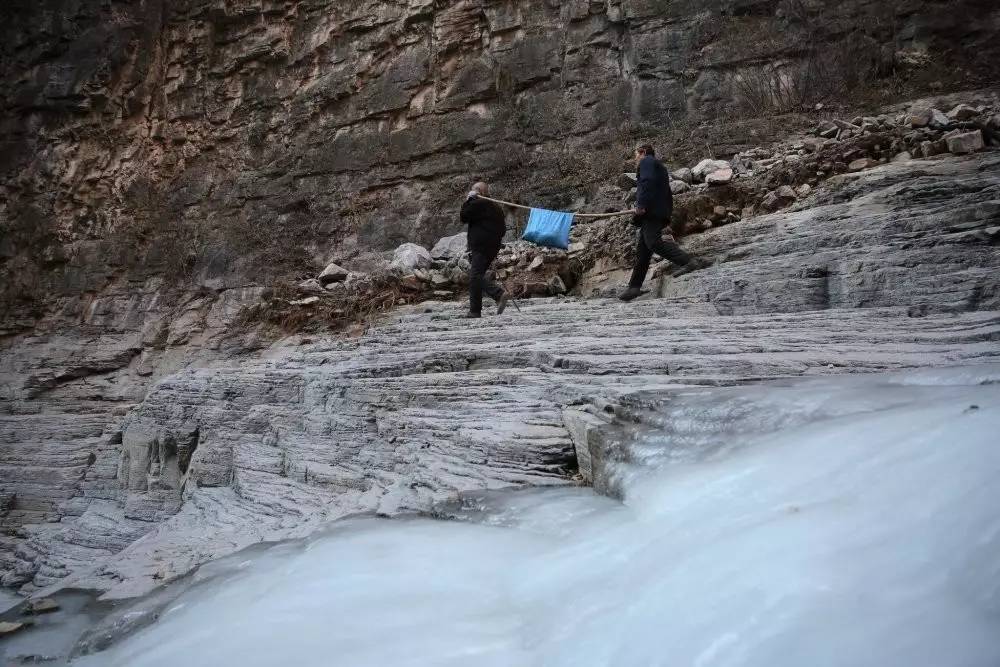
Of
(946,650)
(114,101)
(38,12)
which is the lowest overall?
(946,650)

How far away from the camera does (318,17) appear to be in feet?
51.6

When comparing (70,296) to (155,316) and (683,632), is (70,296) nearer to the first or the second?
(155,316)

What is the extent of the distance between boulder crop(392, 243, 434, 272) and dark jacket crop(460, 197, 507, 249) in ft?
10.1

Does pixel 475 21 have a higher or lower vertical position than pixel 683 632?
higher

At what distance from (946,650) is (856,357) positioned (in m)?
2.65

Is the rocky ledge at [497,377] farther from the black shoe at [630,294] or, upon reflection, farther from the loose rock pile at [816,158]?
the loose rock pile at [816,158]

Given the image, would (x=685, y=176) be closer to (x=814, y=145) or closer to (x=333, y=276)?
(x=814, y=145)

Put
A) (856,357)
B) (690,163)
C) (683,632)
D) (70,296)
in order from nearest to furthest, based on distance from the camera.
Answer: (683,632) < (856,357) < (690,163) < (70,296)

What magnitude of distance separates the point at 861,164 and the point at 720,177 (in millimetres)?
1802

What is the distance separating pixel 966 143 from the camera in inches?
258

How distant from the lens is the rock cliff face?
4.46 meters

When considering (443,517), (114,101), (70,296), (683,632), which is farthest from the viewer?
(114,101)

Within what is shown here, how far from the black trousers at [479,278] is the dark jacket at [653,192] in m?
1.70

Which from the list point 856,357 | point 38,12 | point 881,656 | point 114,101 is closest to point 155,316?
point 114,101
